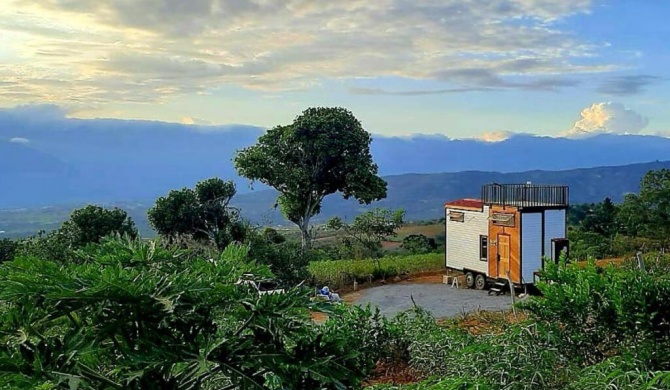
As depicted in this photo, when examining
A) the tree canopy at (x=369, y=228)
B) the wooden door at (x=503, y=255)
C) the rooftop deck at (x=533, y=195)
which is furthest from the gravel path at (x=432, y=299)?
the tree canopy at (x=369, y=228)

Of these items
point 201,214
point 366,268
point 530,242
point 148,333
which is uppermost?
point 148,333

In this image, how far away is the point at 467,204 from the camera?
13.5 metres

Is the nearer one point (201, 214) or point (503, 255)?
point (201, 214)

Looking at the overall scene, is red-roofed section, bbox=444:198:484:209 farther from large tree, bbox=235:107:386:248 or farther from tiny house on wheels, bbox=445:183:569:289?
large tree, bbox=235:107:386:248

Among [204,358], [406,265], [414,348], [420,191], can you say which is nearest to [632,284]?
[414,348]

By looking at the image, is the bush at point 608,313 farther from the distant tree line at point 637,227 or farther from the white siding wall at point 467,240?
the distant tree line at point 637,227

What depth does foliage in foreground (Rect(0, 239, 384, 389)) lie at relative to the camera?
4.23 feet

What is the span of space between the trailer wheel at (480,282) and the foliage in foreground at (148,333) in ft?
38.8

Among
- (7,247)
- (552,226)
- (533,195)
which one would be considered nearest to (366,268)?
(533,195)

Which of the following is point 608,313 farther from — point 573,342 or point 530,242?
point 530,242

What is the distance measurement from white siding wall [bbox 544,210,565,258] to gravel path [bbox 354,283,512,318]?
3.88 feet

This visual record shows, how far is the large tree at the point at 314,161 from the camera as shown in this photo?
1492 cm

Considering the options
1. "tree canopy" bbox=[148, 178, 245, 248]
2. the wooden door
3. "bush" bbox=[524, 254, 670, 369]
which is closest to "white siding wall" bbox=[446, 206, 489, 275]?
the wooden door

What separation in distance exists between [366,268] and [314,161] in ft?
9.21
